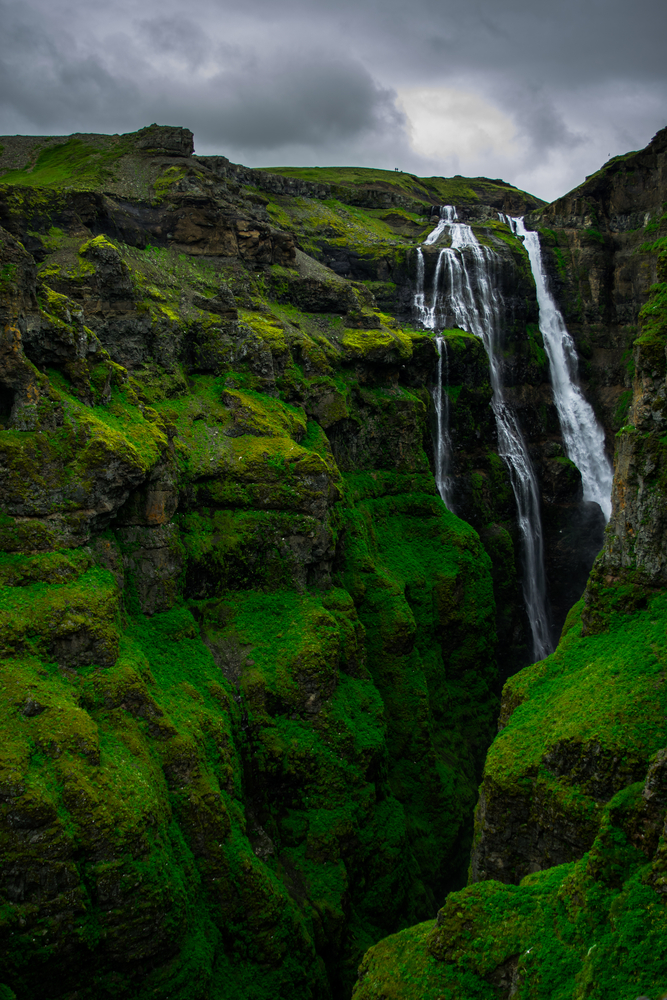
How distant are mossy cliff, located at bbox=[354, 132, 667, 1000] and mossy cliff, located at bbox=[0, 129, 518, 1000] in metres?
6.46

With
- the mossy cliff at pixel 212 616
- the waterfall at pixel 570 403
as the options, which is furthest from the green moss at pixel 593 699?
the waterfall at pixel 570 403

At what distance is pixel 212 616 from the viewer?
94.8 feet

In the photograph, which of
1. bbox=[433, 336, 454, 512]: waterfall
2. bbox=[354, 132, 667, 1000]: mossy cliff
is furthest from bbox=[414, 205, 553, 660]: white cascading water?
bbox=[354, 132, 667, 1000]: mossy cliff

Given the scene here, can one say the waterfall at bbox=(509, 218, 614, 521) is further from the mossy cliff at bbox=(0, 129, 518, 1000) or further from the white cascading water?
the mossy cliff at bbox=(0, 129, 518, 1000)

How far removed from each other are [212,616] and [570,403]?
40898mm

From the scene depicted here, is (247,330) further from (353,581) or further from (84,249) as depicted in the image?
(353,581)

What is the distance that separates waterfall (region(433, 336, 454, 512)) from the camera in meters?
47.9

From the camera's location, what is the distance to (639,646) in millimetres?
20328

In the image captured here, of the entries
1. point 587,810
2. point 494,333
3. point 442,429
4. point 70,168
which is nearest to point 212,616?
point 587,810

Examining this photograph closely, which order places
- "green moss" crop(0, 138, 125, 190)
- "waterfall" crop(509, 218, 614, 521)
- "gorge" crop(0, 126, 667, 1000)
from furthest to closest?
"waterfall" crop(509, 218, 614, 521)
"green moss" crop(0, 138, 125, 190)
"gorge" crop(0, 126, 667, 1000)

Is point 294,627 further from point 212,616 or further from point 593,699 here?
point 593,699

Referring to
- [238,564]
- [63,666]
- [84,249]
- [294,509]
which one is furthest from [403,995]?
[84,249]

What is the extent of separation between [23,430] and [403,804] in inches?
955

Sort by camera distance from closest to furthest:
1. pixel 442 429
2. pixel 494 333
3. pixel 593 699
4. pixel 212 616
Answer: pixel 593 699 → pixel 212 616 → pixel 442 429 → pixel 494 333
